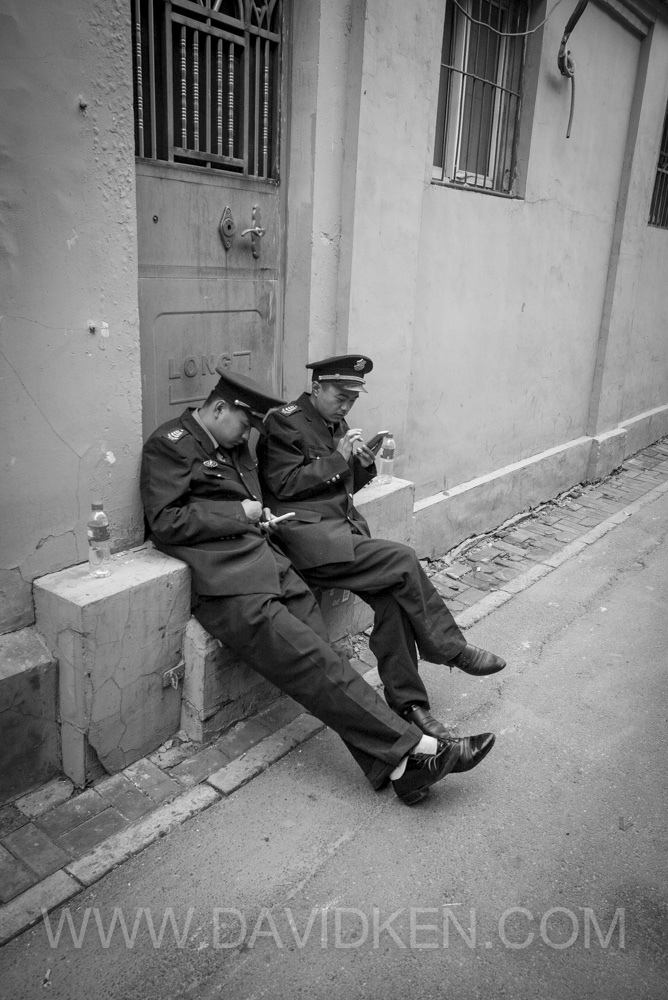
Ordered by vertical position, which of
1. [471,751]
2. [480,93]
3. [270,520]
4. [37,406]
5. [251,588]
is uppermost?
[480,93]

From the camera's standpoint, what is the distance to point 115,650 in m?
3.38

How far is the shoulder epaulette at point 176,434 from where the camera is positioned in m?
3.65

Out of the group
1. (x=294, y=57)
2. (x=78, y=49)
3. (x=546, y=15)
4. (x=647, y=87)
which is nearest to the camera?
(x=78, y=49)

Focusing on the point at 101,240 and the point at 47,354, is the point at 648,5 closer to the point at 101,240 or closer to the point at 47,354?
the point at 101,240

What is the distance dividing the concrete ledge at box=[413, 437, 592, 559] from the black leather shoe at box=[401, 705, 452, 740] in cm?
200

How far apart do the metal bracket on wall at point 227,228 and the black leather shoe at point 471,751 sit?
275 cm

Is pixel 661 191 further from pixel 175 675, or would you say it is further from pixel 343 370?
pixel 175 675

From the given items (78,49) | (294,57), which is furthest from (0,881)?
(294,57)

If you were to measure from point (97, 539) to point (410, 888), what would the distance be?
6.33 ft

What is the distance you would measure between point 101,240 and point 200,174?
90cm

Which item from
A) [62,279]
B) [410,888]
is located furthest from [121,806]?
[62,279]

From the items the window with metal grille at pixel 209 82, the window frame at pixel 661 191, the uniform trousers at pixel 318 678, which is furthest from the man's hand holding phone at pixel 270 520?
the window frame at pixel 661 191

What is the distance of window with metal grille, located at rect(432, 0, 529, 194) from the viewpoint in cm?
560

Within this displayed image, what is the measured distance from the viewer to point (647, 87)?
24.8 ft
